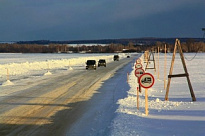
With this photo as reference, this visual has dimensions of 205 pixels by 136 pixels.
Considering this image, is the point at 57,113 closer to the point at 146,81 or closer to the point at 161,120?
the point at 146,81

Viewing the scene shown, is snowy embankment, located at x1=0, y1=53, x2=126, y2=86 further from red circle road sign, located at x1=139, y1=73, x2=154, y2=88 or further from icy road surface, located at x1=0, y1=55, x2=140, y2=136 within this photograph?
red circle road sign, located at x1=139, y1=73, x2=154, y2=88

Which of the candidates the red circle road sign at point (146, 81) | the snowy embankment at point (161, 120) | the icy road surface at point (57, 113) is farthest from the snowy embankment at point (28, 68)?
the red circle road sign at point (146, 81)

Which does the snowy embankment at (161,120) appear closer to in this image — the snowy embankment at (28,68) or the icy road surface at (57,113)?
the icy road surface at (57,113)

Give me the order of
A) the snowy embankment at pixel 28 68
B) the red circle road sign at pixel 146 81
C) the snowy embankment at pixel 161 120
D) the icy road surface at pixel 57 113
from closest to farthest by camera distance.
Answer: the snowy embankment at pixel 161 120 → the icy road surface at pixel 57 113 → the red circle road sign at pixel 146 81 → the snowy embankment at pixel 28 68

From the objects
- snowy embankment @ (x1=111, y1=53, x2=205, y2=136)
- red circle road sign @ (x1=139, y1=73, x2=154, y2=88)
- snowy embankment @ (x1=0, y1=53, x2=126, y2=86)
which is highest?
red circle road sign @ (x1=139, y1=73, x2=154, y2=88)

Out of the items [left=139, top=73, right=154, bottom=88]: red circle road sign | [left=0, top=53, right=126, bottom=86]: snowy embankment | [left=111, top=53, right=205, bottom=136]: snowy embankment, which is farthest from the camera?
[left=0, top=53, right=126, bottom=86]: snowy embankment

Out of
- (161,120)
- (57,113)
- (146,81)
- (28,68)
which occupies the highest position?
(146,81)

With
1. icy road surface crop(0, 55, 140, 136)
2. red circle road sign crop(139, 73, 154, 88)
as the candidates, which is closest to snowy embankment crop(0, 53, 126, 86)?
icy road surface crop(0, 55, 140, 136)

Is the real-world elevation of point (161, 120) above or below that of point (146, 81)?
below

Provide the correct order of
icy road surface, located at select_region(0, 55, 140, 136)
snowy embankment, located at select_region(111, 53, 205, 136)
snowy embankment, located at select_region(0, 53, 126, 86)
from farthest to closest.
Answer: snowy embankment, located at select_region(0, 53, 126, 86) → icy road surface, located at select_region(0, 55, 140, 136) → snowy embankment, located at select_region(111, 53, 205, 136)

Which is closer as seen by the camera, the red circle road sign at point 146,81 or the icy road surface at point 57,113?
the icy road surface at point 57,113

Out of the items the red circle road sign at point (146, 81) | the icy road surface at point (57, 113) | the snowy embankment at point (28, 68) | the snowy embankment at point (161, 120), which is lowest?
the snowy embankment at point (28, 68)

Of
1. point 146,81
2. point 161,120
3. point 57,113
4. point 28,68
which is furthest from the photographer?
point 28,68

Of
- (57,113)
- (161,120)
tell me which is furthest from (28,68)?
(161,120)
